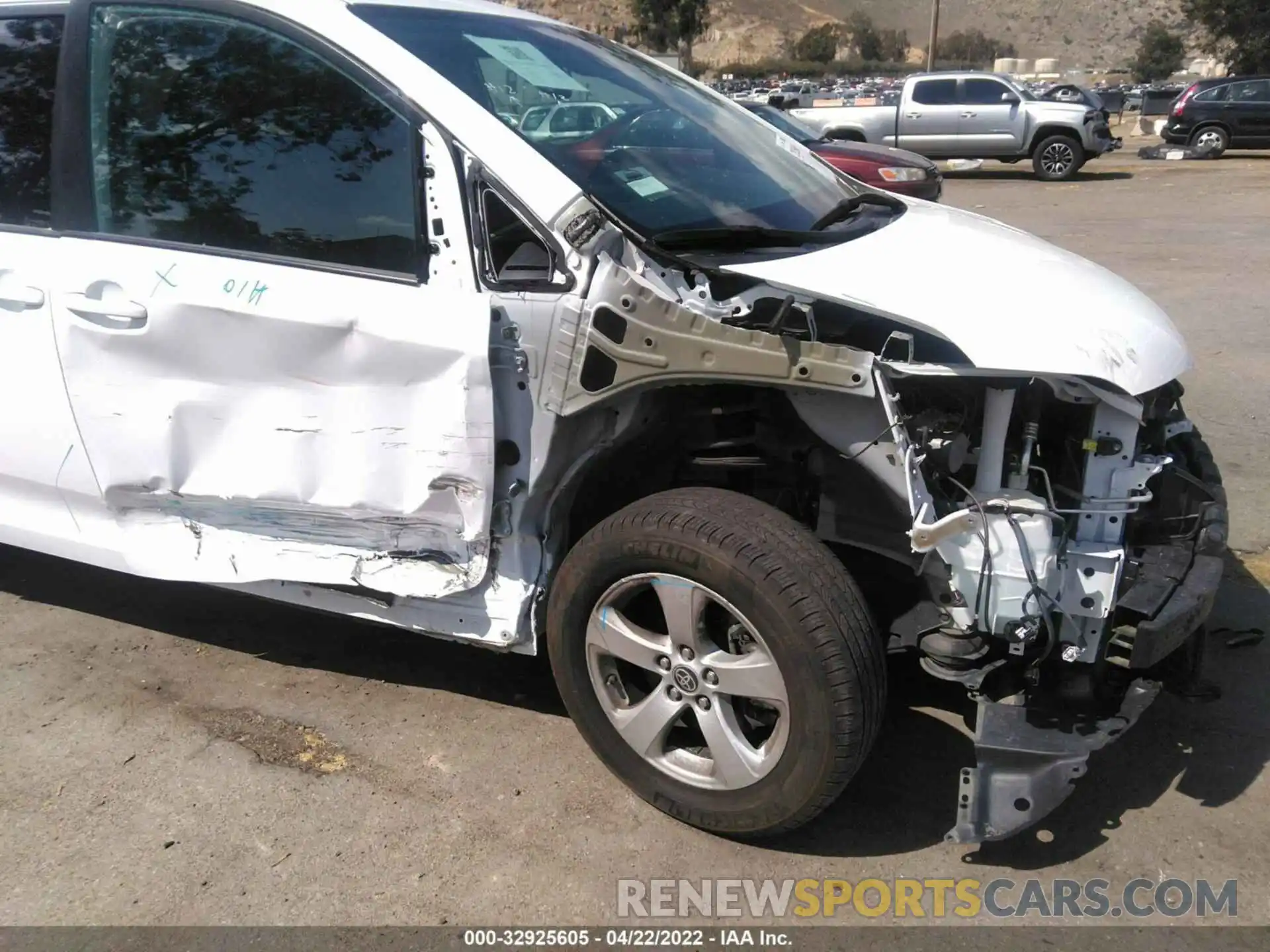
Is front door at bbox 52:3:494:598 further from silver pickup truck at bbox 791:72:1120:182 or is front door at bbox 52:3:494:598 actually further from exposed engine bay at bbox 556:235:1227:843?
silver pickup truck at bbox 791:72:1120:182

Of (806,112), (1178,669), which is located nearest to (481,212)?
(1178,669)

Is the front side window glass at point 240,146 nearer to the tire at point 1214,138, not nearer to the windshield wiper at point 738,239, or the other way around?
the windshield wiper at point 738,239

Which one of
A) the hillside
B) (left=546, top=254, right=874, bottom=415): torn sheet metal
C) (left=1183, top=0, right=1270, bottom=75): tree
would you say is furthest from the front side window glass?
the hillside

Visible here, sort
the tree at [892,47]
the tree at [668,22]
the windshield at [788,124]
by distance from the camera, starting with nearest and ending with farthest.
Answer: the windshield at [788,124] < the tree at [668,22] < the tree at [892,47]

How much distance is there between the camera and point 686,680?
105 inches

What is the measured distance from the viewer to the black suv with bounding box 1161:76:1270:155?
20219 mm

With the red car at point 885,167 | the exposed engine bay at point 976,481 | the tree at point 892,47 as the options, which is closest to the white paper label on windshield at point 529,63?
the exposed engine bay at point 976,481

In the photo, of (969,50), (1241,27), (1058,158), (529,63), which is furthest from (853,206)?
(969,50)

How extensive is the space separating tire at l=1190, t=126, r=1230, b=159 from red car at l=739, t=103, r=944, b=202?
11901mm

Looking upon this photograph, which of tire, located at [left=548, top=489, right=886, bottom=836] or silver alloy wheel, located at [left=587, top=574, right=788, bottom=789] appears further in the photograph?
silver alloy wheel, located at [left=587, top=574, right=788, bottom=789]

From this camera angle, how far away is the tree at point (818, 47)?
281ft

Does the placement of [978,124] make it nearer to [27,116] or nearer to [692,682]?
[27,116]

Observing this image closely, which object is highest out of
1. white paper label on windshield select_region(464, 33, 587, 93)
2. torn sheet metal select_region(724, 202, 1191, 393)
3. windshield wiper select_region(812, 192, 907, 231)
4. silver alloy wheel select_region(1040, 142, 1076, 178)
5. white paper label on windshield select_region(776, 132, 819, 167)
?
white paper label on windshield select_region(464, 33, 587, 93)

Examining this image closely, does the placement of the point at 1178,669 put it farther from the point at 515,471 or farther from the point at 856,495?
the point at 515,471
